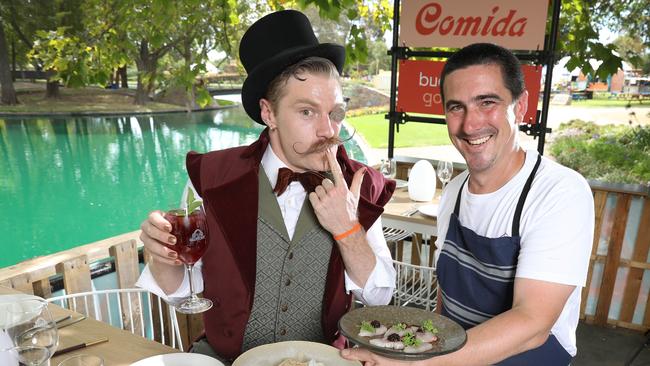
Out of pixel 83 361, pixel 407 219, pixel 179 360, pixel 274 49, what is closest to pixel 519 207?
pixel 274 49

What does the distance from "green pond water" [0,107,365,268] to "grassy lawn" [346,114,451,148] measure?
5.97ft

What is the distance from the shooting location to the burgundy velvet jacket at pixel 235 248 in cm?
145

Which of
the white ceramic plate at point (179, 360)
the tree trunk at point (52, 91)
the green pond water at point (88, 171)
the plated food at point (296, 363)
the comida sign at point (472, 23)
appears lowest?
the green pond water at point (88, 171)

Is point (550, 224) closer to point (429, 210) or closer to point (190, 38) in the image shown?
point (429, 210)

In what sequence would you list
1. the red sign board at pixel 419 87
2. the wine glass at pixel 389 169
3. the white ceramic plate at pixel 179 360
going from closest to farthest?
the white ceramic plate at pixel 179 360
the wine glass at pixel 389 169
the red sign board at pixel 419 87

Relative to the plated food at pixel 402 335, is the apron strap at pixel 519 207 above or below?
above

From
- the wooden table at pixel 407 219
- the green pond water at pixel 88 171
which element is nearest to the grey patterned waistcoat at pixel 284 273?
the wooden table at pixel 407 219

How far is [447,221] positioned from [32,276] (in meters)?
1.71

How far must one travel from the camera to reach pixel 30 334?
101cm

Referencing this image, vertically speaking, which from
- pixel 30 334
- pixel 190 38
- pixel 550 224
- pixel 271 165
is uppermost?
pixel 190 38

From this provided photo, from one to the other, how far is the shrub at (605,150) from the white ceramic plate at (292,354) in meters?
4.19

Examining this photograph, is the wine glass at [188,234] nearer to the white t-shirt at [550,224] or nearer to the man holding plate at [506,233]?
the man holding plate at [506,233]

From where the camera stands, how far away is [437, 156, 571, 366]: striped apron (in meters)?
1.40

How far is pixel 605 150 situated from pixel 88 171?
13406 mm
